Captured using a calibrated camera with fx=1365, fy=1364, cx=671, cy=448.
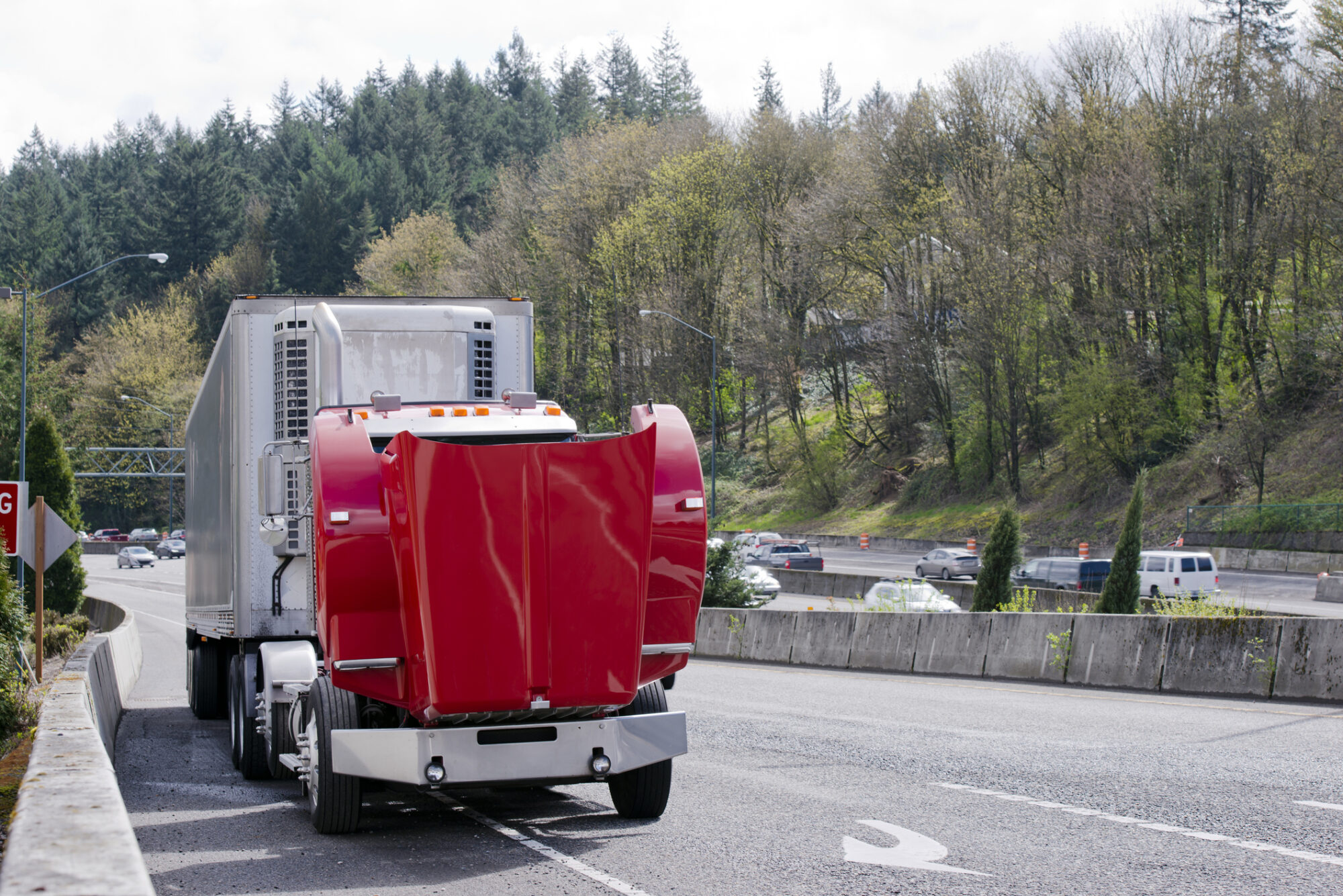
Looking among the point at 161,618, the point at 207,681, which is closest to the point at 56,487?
the point at 161,618

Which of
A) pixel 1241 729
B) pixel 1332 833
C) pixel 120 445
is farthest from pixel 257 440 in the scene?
pixel 120 445

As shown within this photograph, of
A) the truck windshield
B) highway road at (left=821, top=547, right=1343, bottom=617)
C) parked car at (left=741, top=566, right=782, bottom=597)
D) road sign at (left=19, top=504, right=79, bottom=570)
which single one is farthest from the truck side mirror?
parked car at (left=741, top=566, right=782, bottom=597)

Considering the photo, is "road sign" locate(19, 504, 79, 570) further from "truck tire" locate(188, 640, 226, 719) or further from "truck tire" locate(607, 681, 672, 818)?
"truck tire" locate(607, 681, 672, 818)

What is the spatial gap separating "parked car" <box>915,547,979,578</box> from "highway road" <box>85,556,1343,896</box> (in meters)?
31.7

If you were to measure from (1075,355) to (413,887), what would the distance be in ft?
160

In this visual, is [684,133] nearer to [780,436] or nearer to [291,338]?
[780,436]

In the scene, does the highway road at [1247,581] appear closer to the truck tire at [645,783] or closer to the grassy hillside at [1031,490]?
the grassy hillside at [1031,490]

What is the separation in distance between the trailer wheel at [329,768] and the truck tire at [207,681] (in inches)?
256

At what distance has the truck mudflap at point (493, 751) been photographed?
24.7 feet

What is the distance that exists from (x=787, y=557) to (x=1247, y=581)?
1580 centimetres

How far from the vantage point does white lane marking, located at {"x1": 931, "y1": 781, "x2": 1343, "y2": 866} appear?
24.3 feet

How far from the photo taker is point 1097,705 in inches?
596

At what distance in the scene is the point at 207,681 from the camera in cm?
1495

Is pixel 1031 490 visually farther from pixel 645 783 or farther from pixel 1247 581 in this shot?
pixel 645 783
